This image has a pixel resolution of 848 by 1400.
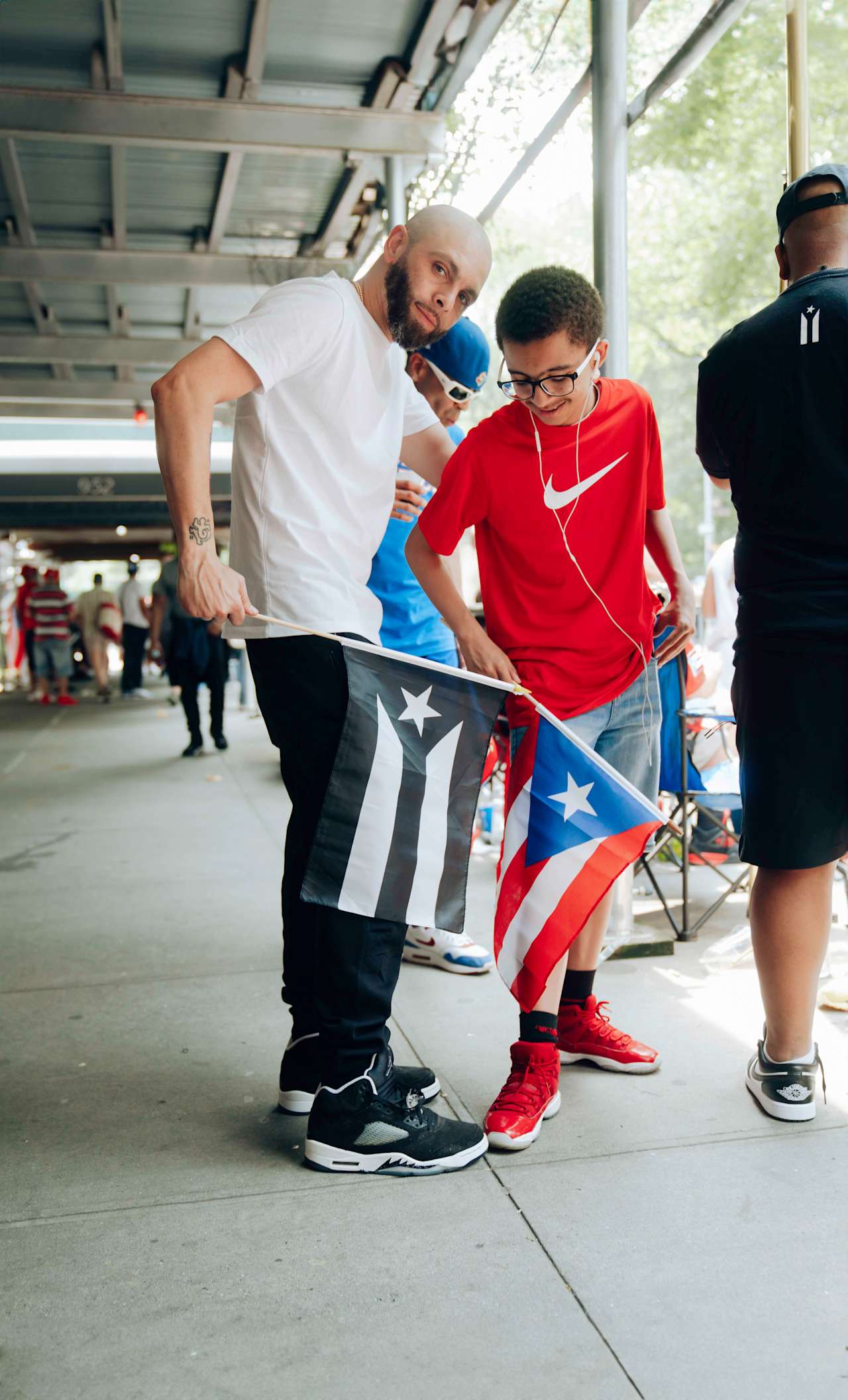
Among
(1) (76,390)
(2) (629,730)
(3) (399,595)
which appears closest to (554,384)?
(2) (629,730)

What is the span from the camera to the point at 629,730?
2.96 m

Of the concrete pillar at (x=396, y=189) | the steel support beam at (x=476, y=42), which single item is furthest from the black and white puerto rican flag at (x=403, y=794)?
the concrete pillar at (x=396, y=189)

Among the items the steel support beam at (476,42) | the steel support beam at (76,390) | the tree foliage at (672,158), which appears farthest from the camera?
the steel support beam at (76,390)

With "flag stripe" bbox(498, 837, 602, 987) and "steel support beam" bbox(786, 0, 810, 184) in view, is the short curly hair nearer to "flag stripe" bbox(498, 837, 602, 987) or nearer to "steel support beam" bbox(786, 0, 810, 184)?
"flag stripe" bbox(498, 837, 602, 987)

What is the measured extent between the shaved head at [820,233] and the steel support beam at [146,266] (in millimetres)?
7429

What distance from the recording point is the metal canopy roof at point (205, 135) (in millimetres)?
6699

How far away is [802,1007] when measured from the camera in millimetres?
2830

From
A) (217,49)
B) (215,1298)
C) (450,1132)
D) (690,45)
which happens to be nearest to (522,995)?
(450,1132)

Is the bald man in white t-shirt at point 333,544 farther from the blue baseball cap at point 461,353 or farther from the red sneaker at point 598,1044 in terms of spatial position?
the blue baseball cap at point 461,353

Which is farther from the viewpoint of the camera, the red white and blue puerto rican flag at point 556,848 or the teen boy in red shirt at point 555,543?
the red white and blue puerto rican flag at point 556,848

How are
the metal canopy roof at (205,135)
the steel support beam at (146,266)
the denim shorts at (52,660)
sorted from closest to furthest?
the metal canopy roof at (205,135) → the steel support beam at (146,266) → the denim shorts at (52,660)

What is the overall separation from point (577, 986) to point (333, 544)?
1.38 meters

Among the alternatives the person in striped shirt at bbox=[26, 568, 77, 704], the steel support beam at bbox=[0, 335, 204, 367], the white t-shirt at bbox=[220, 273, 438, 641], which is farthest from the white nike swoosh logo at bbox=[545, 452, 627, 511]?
the person in striped shirt at bbox=[26, 568, 77, 704]

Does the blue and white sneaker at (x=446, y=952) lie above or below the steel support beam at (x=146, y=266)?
below
